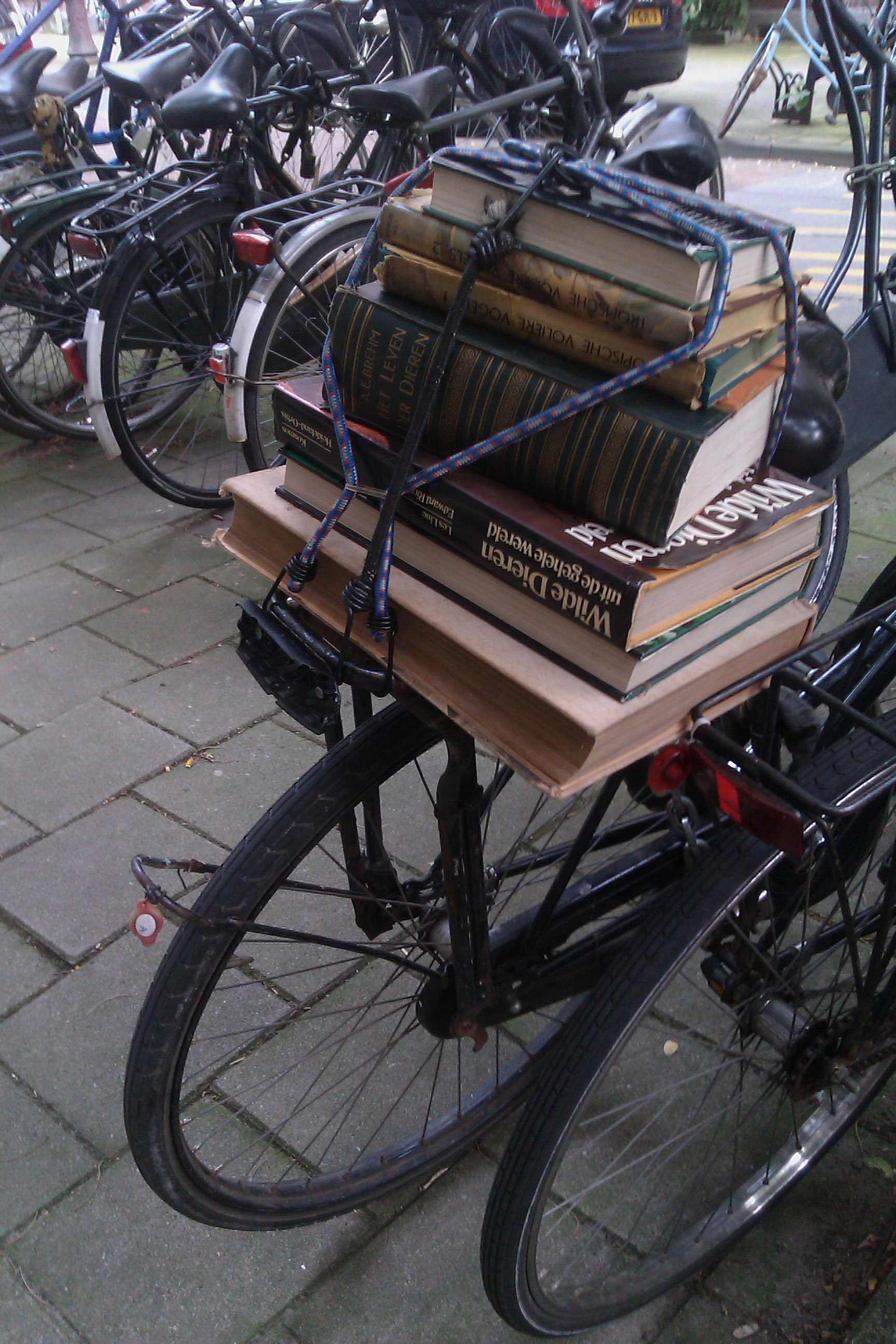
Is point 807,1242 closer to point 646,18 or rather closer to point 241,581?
point 241,581

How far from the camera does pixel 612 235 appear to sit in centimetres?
100

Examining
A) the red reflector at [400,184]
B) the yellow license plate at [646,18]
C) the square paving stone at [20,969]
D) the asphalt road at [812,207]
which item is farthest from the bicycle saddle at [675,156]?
the yellow license plate at [646,18]

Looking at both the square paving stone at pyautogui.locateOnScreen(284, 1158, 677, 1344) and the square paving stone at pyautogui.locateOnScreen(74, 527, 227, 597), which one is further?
the square paving stone at pyautogui.locateOnScreen(74, 527, 227, 597)

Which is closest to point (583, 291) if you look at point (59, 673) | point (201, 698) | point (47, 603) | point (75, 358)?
point (201, 698)

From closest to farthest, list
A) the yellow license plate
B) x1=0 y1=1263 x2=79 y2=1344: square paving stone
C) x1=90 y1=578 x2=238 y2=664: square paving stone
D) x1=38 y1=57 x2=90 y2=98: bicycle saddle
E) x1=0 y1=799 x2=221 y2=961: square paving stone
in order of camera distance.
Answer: x1=0 y1=1263 x2=79 y2=1344: square paving stone → x1=0 y1=799 x2=221 y2=961: square paving stone → x1=90 y1=578 x2=238 y2=664: square paving stone → x1=38 y1=57 x2=90 y2=98: bicycle saddle → the yellow license plate

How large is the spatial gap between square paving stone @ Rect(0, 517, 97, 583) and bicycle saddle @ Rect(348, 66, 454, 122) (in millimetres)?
1592

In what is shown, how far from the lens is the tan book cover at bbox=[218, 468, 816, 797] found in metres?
1.05

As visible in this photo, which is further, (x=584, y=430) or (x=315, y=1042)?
(x=315, y=1042)

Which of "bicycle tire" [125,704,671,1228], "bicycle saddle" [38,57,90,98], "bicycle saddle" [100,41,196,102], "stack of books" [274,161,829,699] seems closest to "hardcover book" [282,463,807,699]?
"stack of books" [274,161,829,699]

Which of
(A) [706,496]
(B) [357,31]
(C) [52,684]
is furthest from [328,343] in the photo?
(B) [357,31]

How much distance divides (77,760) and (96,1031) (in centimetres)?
84

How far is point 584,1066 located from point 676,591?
58 centimetres

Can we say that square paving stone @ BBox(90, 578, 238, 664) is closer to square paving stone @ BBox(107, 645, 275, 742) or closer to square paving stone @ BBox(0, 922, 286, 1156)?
square paving stone @ BBox(107, 645, 275, 742)

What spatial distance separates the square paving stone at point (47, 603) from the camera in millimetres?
3191
